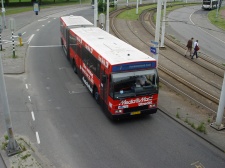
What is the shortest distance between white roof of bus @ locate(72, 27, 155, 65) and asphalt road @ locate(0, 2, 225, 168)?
2891 mm

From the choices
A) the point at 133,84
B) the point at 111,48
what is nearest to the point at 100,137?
the point at 133,84

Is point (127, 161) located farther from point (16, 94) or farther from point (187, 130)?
point (16, 94)

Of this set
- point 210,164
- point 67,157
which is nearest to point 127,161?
point 67,157

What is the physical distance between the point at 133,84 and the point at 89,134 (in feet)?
9.60

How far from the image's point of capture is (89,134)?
12539mm

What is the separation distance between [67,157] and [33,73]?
1067 cm

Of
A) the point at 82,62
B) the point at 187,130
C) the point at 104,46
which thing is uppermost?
the point at 104,46

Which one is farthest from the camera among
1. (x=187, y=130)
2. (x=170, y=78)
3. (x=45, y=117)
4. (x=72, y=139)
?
(x=170, y=78)

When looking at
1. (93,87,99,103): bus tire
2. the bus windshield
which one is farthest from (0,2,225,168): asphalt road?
the bus windshield

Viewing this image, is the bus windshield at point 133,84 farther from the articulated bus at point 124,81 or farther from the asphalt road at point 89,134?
the asphalt road at point 89,134

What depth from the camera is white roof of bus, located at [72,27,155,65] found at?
13189 mm

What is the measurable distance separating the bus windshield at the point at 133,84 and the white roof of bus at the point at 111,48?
0.62m

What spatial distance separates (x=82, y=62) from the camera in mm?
17703

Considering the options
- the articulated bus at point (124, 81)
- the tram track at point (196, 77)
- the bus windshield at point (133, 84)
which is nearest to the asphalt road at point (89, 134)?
the articulated bus at point (124, 81)
